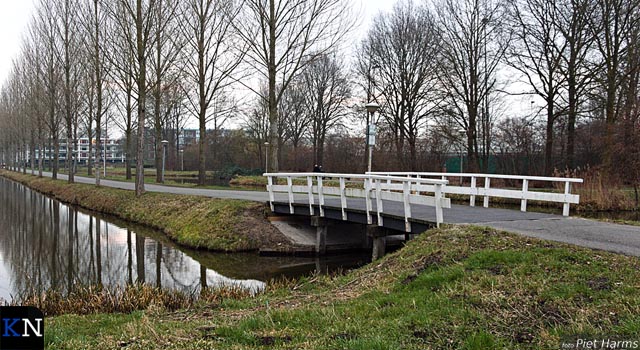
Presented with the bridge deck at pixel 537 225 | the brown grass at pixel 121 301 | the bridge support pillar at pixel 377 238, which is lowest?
the brown grass at pixel 121 301

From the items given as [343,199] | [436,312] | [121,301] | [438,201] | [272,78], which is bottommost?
[121,301]

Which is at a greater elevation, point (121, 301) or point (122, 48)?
point (122, 48)

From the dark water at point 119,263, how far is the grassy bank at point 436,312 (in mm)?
3437

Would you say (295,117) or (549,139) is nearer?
(549,139)

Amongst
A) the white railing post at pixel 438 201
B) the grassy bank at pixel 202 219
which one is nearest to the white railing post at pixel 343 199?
the grassy bank at pixel 202 219

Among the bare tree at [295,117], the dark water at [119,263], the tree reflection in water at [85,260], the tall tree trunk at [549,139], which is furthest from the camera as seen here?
the bare tree at [295,117]

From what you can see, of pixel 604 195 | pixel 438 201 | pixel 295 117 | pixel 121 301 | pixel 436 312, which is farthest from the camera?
pixel 295 117

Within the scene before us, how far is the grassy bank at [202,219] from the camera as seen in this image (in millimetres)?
14789

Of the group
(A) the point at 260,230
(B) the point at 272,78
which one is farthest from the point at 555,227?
(B) the point at 272,78

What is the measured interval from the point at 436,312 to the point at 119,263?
10.1 meters

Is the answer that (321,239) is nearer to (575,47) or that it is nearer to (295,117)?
(575,47)

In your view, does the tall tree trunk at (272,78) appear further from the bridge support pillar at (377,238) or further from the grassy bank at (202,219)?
the bridge support pillar at (377,238)

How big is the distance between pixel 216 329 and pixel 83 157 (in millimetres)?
147574

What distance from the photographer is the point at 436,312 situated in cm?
549
